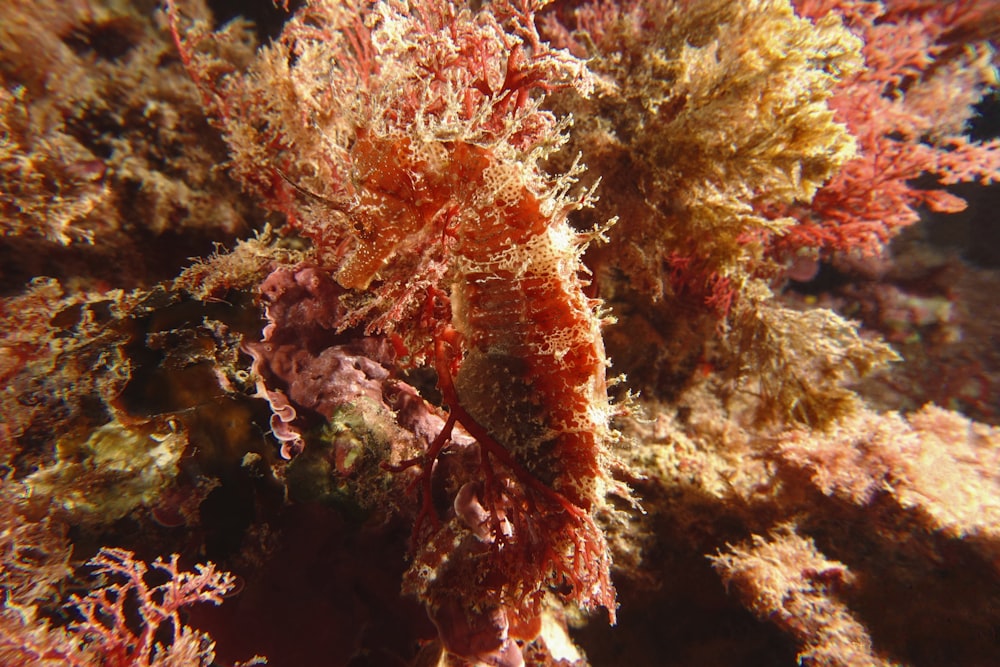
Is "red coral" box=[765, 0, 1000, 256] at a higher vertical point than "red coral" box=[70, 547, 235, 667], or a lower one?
higher

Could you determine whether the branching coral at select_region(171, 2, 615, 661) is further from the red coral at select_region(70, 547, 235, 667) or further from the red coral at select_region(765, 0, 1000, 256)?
the red coral at select_region(765, 0, 1000, 256)

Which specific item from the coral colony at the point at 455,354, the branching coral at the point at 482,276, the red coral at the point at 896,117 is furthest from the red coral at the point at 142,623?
the red coral at the point at 896,117

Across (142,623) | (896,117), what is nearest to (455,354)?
(142,623)

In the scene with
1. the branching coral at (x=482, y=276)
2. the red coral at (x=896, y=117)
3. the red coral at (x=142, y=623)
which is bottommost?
the red coral at (x=142, y=623)

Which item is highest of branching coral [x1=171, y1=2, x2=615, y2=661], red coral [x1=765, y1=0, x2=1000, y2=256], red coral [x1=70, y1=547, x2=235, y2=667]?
red coral [x1=765, y1=0, x2=1000, y2=256]

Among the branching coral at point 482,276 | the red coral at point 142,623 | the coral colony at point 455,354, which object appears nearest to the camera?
the red coral at point 142,623

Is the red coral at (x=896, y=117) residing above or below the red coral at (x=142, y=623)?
above

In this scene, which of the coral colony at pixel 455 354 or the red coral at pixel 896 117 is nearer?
the coral colony at pixel 455 354

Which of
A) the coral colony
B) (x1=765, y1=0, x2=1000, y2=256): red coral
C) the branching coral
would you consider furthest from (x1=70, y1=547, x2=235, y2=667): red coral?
(x1=765, y1=0, x2=1000, y2=256): red coral

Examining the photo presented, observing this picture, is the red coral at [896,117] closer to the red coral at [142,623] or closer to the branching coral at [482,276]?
the branching coral at [482,276]
